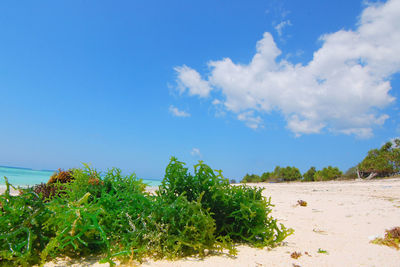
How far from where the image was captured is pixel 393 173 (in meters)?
36.9

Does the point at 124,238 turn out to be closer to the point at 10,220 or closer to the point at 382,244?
the point at 10,220

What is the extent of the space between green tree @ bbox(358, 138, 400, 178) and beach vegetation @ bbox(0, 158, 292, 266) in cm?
4247

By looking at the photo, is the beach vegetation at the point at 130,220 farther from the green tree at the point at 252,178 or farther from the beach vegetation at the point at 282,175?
the green tree at the point at 252,178

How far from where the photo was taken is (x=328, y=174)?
4084 cm

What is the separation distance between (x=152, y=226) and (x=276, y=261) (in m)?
1.36

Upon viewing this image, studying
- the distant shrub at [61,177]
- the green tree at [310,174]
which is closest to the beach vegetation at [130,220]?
the distant shrub at [61,177]

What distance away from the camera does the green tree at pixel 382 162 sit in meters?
36.5

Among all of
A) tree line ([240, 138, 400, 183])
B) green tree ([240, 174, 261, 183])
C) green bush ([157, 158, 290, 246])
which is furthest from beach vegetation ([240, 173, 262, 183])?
green bush ([157, 158, 290, 246])

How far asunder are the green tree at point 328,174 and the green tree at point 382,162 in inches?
133

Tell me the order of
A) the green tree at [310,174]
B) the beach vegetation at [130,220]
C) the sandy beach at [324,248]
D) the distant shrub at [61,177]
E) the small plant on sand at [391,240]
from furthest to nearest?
the green tree at [310,174] < the distant shrub at [61,177] < the small plant on sand at [391,240] < the sandy beach at [324,248] < the beach vegetation at [130,220]

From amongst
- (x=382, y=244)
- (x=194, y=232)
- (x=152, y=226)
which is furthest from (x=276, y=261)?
(x=382, y=244)

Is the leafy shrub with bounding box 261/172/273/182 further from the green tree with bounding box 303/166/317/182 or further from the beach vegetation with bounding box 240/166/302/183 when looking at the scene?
the green tree with bounding box 303/166/317/182

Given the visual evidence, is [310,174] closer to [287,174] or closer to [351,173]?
[287,174]

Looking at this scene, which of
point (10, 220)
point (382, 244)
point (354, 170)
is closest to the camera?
point (10, 220)
